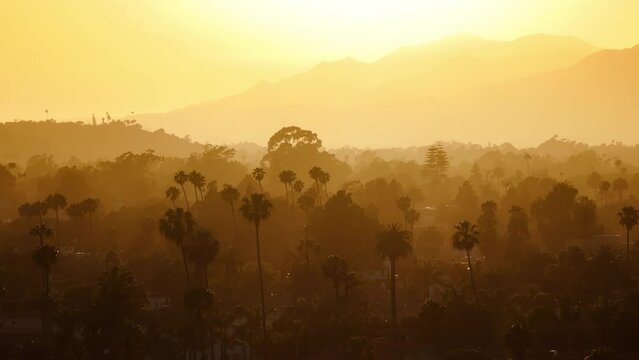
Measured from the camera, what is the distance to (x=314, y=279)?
81.5 m

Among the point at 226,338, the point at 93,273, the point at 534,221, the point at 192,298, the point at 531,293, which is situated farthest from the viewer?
the point at 534,221

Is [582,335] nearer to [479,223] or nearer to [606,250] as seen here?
[606,250]

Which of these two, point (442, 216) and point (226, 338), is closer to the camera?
point (226, 338)

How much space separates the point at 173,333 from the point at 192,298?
1082cm

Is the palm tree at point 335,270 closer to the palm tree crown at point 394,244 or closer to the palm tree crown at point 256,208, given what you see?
the palm tree crown at point 394,244

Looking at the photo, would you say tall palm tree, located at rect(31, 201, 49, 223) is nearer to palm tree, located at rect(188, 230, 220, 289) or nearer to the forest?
the forest

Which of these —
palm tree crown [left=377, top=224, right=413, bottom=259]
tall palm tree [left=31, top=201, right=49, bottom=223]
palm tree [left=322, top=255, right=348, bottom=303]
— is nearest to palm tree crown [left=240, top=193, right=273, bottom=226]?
palm tree [left=322, top=255, right=348, bottom=303]

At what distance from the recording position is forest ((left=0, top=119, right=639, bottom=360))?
62.8 meters

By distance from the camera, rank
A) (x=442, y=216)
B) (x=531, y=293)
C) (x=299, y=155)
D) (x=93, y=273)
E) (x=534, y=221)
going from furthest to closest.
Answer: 1. (x=299, y=155)
2. (x=442, y=216)
3. (x=534, y=221)
4. (x=93, y=273)
5. (x=531, y=293)

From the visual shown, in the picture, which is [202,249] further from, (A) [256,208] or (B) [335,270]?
(B) [335,270]

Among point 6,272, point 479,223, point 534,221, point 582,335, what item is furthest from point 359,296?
point 534,221

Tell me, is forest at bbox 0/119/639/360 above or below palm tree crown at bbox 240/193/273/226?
below

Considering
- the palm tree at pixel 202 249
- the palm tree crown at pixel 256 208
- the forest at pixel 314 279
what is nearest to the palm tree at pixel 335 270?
the forest at pixel 314 279

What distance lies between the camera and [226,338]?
6294 cm
